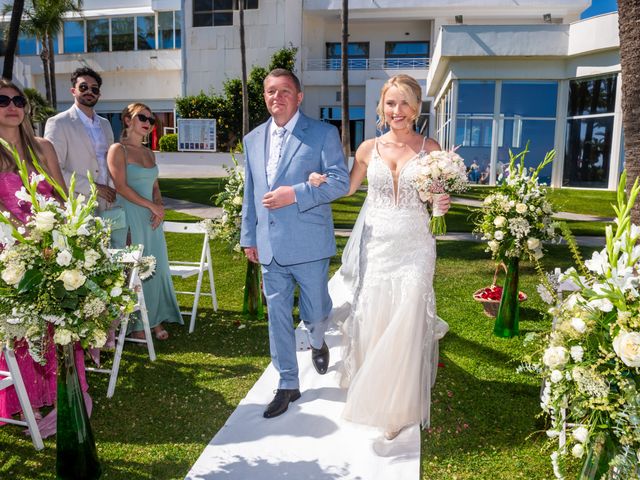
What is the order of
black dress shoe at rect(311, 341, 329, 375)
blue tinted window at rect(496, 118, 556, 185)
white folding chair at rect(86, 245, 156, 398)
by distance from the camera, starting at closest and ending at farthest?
white folding chair at rect(86, 245, 156, 398) → black dress shoe at rect(311, 341, 329, 375) → blue tinted window at rect(496, 118, 556, 185)

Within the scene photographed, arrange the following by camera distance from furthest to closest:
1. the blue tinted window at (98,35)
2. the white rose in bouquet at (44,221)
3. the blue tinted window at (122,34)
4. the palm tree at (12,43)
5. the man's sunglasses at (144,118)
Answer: the blue tinted window at (98,35) → the blue tinted window at (122,34) → the palm tree at (12,43) → the man's sunglasses at (144,118) → the white rose in bouquet at (44,221)

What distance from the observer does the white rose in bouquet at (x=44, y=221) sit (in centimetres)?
325

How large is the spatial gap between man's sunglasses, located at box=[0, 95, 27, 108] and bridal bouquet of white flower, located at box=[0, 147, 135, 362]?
5.70 feet

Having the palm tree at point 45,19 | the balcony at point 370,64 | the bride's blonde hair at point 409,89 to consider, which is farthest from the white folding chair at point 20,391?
the palm tree at point 45,19

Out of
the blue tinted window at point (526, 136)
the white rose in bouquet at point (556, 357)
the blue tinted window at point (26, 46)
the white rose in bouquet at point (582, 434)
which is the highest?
the blue tinted window at point (26, 46)

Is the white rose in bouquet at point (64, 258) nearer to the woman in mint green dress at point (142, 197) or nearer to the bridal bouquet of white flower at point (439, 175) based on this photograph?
the bridal bouquet of white flower at point (439, 175)

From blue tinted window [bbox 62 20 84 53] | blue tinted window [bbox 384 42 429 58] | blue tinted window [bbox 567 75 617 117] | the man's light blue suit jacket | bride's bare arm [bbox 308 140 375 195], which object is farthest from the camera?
blue tinted window [bbox 62 20 84 53]

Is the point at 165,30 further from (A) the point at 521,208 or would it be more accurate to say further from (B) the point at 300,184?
(B) the point at 300,184

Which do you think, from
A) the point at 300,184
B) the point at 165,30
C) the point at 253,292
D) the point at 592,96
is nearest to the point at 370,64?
the point at 165,30

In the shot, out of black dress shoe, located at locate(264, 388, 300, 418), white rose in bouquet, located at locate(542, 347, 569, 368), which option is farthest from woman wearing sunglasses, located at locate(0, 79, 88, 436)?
white rose in bouquet, located at locate(542, 347, 569, 368)

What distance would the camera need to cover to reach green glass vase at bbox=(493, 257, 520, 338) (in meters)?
6.44

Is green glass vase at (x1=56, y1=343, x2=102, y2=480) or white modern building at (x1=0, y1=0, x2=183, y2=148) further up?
white modern building at (x1=0, y1=0, x2=183, y2=148)

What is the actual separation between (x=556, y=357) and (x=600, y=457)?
54 centimetres

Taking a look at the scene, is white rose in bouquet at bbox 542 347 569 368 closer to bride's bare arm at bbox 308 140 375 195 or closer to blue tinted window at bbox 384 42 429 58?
bride's bare arm at bbox 308 140 375 195
